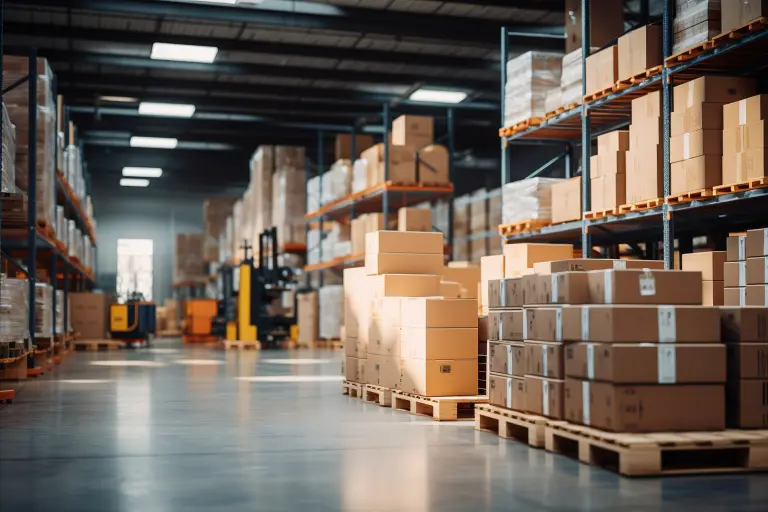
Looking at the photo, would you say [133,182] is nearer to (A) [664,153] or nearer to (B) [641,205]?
(B) [641,205]

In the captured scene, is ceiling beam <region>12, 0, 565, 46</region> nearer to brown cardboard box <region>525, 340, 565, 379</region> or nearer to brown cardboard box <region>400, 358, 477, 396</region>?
brown cardboard box <region>400, 358, 477, 396</region>

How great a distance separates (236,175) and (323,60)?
13.7 meters

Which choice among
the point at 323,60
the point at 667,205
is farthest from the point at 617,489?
the point at 323,60

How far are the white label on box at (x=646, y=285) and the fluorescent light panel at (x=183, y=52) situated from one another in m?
11.6

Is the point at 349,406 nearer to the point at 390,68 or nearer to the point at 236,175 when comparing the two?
the point at 390,68

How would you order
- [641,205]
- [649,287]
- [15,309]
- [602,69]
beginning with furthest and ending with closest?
1. [15,309]
2. [602,69]
3. [641,205]
4. [649,287]

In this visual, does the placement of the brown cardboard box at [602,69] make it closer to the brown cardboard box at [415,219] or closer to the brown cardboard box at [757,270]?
the brown cardboard box at [757,270]

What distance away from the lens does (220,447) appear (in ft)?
18.2

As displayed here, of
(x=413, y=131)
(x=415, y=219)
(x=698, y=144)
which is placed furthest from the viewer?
(x=413, y=131)

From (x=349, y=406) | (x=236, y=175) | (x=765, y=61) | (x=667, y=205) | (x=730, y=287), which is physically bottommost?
(x=349, y=406)

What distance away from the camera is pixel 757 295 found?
6973 millimetres

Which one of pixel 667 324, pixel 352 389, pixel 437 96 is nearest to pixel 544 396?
pixel 667 324

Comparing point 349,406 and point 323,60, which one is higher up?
point 323,60

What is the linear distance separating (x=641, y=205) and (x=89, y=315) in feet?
45.9
